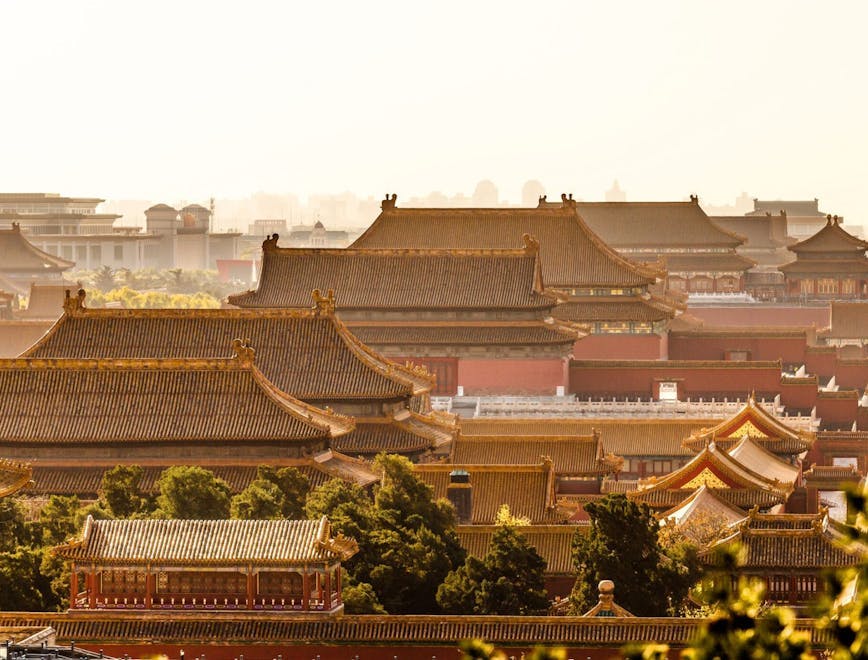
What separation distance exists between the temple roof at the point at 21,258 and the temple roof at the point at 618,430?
82.5m

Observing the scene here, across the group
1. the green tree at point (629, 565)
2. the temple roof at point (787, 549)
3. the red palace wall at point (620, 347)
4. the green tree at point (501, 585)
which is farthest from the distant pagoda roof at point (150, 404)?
the red palace wall at point (620, 347)

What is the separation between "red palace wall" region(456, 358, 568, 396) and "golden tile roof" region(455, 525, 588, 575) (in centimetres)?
2874

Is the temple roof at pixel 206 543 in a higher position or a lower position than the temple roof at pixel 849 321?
lower

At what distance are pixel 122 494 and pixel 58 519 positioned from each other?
1.90 meters

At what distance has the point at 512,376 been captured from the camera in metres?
74.6

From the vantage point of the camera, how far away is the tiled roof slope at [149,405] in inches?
1898

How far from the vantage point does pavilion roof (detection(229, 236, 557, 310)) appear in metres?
74.5

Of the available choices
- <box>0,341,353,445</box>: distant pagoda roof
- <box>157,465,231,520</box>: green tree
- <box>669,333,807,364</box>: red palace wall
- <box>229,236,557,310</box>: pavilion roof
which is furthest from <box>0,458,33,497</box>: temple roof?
<box>669,333,807,364</box>: red palace wall

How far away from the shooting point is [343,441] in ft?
175

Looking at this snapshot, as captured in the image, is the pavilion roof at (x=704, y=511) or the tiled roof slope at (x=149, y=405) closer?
the pavilion roof at (x=704, y=511)

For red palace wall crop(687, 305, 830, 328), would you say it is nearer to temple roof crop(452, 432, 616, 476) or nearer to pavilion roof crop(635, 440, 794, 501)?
temple roof crop(452, 432, 616, 476)

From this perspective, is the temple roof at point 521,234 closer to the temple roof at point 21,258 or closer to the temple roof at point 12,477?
the temple roof at point 12,477

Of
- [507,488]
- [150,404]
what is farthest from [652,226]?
[150,404]

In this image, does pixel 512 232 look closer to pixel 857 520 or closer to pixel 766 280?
pixel 766 280
